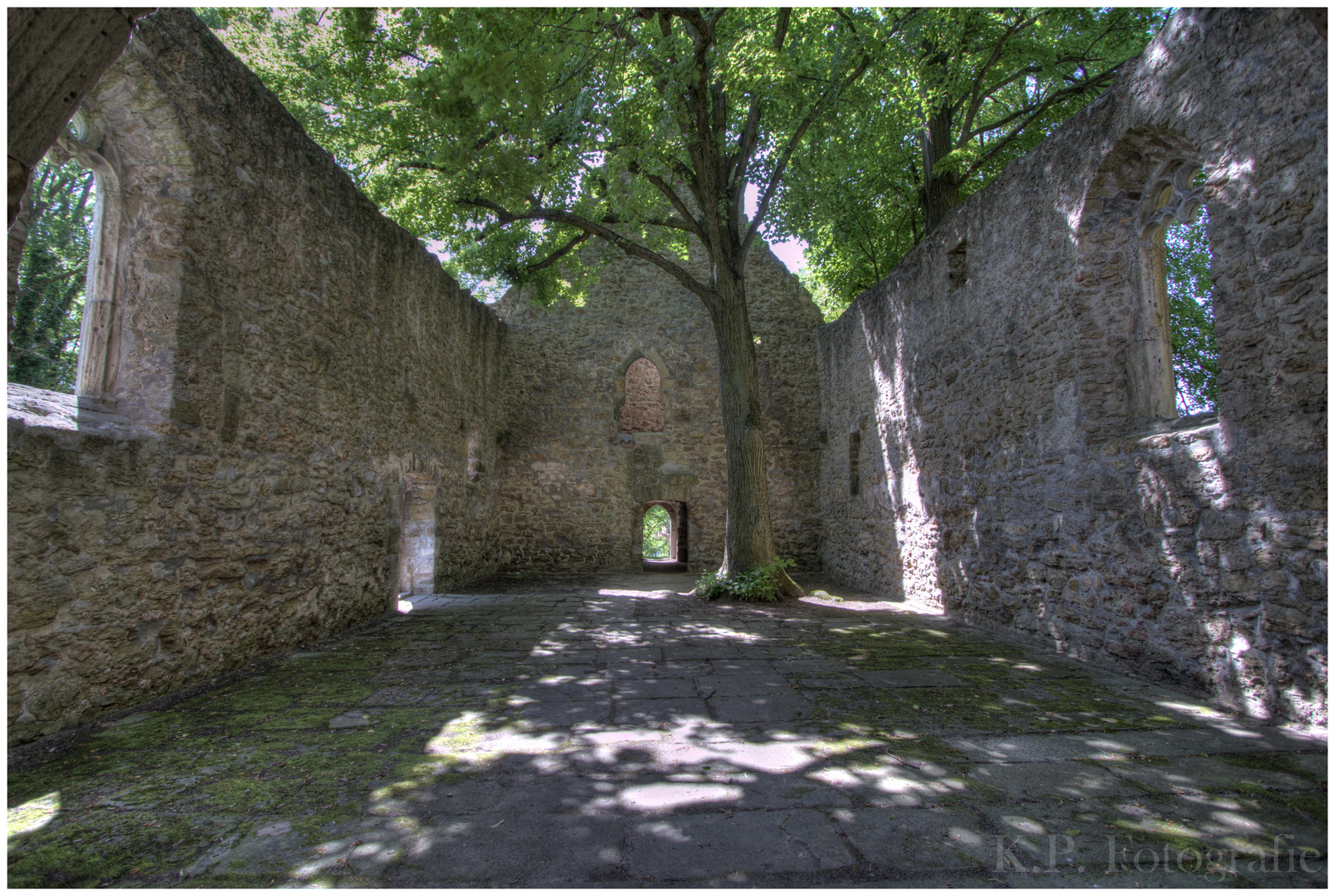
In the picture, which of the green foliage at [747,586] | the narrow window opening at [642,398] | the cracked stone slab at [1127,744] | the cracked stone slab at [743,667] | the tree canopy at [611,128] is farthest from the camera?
the narrow window opening at [642,398]

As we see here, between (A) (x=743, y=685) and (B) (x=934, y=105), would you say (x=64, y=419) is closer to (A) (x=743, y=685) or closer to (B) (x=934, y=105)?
(A) (x=743, y=685)

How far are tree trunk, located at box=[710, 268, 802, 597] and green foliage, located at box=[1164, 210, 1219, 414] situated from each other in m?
10.0

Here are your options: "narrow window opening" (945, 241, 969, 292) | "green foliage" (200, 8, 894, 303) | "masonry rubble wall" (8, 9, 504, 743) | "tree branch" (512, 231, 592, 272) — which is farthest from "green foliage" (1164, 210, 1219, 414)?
"masonry rubble wall" (8, 9, 504, 743)


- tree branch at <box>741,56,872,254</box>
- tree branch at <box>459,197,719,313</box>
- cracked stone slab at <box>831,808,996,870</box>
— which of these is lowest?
cracked stone slab at <box>831,808,996,870</box>

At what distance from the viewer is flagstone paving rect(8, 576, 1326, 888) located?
196 cm

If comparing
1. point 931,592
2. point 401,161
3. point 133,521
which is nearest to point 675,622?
point 931,592

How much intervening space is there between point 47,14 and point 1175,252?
1793 cm

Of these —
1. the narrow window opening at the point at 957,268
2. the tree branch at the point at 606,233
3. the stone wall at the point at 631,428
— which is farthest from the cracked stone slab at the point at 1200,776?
the stone wall at the point at 631,428

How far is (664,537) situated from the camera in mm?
35219

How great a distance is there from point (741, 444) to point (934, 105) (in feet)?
17.0

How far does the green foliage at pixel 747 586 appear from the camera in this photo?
25.4ft

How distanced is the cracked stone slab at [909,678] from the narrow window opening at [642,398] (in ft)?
31.6

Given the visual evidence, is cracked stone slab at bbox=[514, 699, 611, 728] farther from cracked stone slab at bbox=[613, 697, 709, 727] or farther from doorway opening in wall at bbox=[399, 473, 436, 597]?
doorway opening in wall at bbox=[399, 473, 436, 597]

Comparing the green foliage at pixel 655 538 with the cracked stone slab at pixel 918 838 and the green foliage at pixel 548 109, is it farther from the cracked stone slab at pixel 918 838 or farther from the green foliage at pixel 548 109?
the cracked stone slab at pixel 918 838
